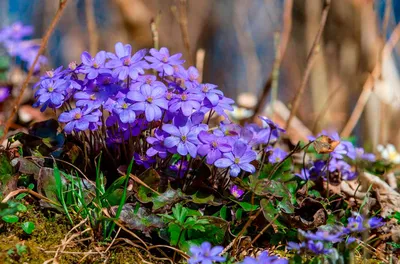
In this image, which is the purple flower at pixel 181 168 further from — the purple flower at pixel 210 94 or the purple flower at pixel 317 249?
the purple flower at pixel 317 249

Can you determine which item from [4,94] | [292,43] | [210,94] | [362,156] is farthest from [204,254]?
[292,43]

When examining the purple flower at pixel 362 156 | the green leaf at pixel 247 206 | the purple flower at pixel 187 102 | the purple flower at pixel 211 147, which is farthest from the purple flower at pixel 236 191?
the purple flower at pixel 362 156

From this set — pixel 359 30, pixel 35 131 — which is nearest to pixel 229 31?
pixel 359 30

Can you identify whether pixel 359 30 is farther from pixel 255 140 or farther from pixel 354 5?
pixel 255 140

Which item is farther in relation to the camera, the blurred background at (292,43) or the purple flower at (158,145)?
the blurred background at (292,43)

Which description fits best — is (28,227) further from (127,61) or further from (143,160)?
(127,61)

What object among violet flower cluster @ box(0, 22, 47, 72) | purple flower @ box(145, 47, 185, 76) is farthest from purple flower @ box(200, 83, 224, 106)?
violet flower cluster @ box(0, 22, 47, 72)
